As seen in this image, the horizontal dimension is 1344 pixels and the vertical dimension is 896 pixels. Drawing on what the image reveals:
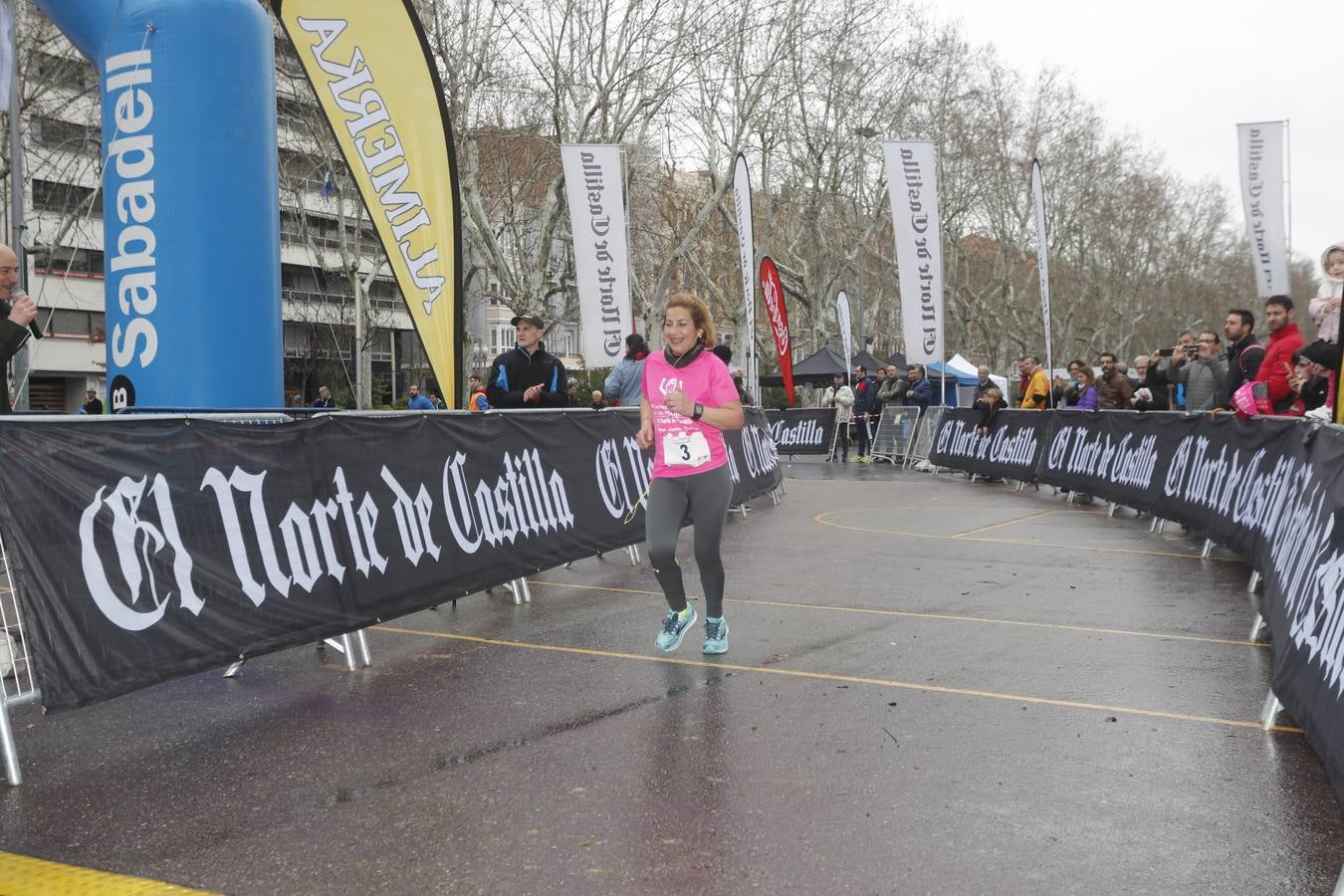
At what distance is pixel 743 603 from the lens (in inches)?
332

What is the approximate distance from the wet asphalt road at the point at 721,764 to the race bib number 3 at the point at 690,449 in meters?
1.11

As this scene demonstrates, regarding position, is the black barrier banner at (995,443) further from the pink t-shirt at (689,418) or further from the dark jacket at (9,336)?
the dark jacket at (9,336)

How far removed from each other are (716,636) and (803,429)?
80.9 ft

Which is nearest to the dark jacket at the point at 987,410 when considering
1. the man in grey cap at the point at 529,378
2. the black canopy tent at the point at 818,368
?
the man in grey cap at the point at 529,378

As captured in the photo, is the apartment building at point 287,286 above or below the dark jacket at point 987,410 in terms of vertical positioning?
above

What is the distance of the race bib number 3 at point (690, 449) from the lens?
6.48 metres

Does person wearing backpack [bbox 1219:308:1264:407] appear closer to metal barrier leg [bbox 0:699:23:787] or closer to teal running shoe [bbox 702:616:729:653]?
teal running shoe [bbox 702:616:729:653]

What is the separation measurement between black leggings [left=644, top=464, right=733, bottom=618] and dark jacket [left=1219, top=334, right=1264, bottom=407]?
6816 millimetres

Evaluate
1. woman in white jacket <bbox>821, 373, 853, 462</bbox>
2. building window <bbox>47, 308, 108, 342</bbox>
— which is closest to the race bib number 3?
woman in white jacket <bbox>821, 373, 853, 462</bbox>

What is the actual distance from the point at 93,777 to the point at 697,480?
3222 millimetres

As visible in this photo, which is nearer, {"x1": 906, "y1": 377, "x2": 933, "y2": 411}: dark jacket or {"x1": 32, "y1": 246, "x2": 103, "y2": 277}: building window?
{"x1": 906, "y1": 377, "x2": 933, "y2": 411}: dark jacket

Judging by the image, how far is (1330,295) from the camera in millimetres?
9734

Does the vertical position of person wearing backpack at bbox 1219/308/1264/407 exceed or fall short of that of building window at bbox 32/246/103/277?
it falls short

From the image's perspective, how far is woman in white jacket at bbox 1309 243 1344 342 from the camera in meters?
9.41
